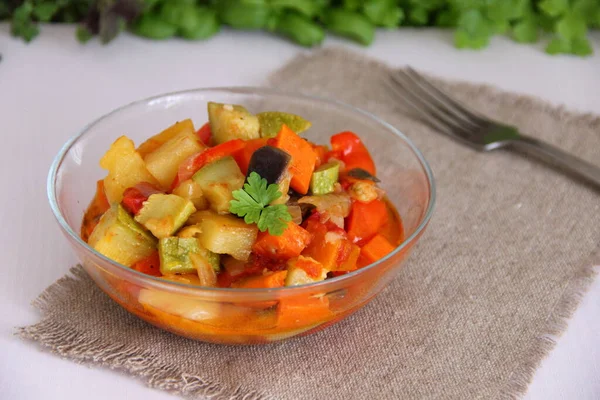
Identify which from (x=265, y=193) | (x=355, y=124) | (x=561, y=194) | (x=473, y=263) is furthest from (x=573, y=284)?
(x=265, y=193)

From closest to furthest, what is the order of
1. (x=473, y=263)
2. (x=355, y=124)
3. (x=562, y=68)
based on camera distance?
1. (x=473, y=263)
2. (x=355, y=124)
3. (x=562, y=68)

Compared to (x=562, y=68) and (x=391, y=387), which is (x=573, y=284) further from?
(x=562, y=68)

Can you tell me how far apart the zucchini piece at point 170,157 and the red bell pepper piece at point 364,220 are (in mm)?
476

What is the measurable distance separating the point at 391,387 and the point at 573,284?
0.75 metres

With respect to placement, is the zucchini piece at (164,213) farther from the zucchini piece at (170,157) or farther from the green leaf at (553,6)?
the green leaf at (553,6)

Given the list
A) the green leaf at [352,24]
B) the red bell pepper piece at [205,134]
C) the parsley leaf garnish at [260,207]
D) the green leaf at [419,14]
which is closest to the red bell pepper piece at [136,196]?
the parsley leaf garnish at [260,207]

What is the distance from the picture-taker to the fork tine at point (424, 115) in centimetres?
289

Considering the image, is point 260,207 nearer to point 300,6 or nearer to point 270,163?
point 270,163

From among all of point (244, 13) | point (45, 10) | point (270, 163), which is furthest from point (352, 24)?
point (270, 163)

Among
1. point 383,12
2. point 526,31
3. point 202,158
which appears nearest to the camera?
point 202,158

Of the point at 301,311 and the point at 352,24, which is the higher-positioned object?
the point at 301,311

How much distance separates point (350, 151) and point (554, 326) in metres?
0.80

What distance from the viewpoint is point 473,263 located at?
2252 mm

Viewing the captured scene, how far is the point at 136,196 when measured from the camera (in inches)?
71.6
